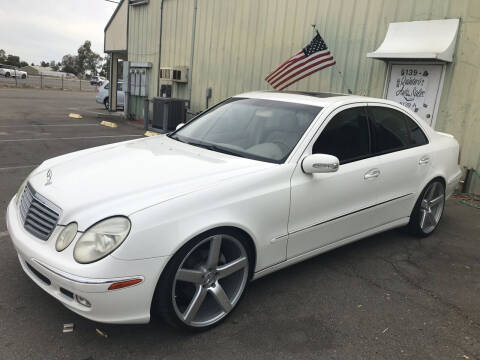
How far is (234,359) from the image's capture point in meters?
2.60

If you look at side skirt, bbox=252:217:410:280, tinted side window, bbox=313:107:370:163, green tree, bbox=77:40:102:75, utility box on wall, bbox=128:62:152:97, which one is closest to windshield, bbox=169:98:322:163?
tinted side window, bbox=313:107:370:163

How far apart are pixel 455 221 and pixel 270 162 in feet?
11.8

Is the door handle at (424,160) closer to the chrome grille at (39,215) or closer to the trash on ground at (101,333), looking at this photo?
the trash on ground at (101,333)

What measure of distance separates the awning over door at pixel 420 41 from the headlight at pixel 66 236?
21.3 ft

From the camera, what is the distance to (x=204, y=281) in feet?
9.11

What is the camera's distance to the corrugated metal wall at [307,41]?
7098mm

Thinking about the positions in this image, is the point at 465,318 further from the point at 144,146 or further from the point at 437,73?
the point at 437,73

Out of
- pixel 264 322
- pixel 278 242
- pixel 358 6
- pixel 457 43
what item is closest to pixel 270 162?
pixel 278 242

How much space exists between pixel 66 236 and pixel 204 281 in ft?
2.94

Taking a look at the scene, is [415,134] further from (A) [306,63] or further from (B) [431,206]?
(A) [306,63]

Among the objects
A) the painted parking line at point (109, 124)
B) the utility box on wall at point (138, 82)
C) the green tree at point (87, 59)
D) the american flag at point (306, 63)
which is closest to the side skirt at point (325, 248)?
the american flag at point (306, 63)

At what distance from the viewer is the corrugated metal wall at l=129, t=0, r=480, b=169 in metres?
7.10

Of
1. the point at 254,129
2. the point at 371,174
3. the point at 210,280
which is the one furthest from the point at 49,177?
the point at 371,174

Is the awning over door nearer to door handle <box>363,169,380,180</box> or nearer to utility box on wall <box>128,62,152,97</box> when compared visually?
door handle <box>363,169,380,180</box>
